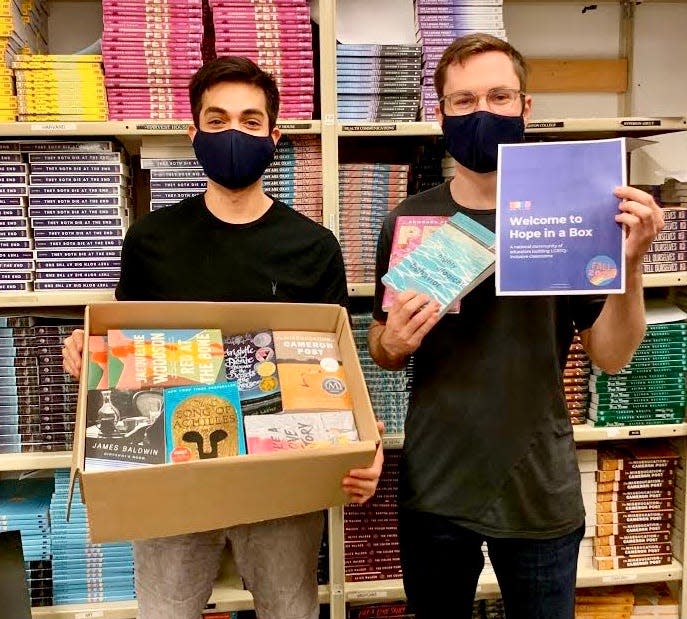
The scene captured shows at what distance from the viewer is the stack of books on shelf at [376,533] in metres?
1.99

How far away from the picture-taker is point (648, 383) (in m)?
1.99

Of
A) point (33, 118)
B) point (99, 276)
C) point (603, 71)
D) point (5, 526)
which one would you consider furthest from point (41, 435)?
point (603, 71)

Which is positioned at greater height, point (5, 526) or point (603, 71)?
point (603, 71)

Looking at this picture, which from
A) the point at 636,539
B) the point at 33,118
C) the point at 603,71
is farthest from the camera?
the point at 603,71

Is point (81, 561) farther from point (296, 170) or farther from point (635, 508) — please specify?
point (635, 508)

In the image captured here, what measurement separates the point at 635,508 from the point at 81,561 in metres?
1.79

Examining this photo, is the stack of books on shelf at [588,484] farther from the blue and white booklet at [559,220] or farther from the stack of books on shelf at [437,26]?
the stack of books on shelf at [437,26]

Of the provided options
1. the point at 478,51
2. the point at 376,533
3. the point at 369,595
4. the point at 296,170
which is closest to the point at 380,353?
the point at 478,51

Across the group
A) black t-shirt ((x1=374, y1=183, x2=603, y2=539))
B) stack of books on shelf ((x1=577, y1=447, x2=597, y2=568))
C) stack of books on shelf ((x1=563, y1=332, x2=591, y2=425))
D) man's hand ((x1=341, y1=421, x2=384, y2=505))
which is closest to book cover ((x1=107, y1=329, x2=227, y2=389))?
man's hand ((x1=341, y1=421, x2=384, y2=505))

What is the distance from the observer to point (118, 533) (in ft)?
3.51

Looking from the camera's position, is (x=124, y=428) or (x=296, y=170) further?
(x=296, y=170)

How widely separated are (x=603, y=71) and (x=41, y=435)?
2.24 meters

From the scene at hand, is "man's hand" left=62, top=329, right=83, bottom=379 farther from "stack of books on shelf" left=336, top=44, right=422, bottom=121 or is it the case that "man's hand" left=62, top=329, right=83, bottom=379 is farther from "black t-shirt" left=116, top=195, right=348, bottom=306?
"stack of books on shelf" left=336, top=44, right=422, bottom=121

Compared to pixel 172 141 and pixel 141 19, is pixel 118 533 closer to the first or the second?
pixel 172 141
